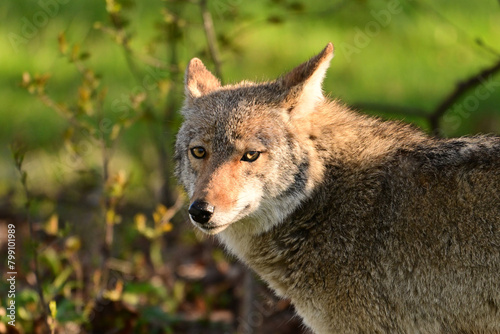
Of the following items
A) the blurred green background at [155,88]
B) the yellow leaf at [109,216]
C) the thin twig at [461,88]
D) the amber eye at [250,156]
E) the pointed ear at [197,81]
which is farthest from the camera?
the blurred green background at [155,88]

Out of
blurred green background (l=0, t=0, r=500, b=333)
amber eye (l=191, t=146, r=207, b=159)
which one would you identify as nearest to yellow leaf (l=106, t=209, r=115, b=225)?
blurred green background (l=0, t=0, r=500, b=333)

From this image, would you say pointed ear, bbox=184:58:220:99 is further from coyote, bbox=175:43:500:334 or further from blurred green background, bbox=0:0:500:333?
blurred green background, bbox=0:0:500:333

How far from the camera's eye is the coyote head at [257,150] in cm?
436

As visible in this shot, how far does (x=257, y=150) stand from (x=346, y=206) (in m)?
0.76

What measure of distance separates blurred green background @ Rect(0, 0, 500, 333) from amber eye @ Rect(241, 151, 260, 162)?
5.74 feet

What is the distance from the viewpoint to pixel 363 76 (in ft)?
32.9

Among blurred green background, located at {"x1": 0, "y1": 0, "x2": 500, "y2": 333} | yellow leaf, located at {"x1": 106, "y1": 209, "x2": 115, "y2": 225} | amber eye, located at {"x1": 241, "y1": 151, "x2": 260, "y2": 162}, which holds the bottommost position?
blurred green background, located at {"x1": 0, "y1": 0, "x2": 500, "y2": 333}

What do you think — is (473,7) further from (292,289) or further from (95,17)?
(292,289)

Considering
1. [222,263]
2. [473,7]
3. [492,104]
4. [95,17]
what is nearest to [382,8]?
[473,7]

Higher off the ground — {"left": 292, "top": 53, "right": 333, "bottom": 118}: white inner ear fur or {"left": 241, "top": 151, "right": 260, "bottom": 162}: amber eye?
{"left": 292, "top": 53, "right": 333, "bottom": 118}: white inner ear fur

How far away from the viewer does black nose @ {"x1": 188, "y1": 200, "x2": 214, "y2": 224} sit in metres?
4.12

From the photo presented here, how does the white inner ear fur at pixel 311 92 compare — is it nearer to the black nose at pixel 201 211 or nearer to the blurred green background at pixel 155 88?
the black nose at pixel 201 211

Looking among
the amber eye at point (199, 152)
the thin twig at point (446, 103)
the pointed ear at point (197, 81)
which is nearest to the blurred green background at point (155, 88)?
the thin twig at point (446, 103)

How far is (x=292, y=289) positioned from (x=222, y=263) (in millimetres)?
3219
